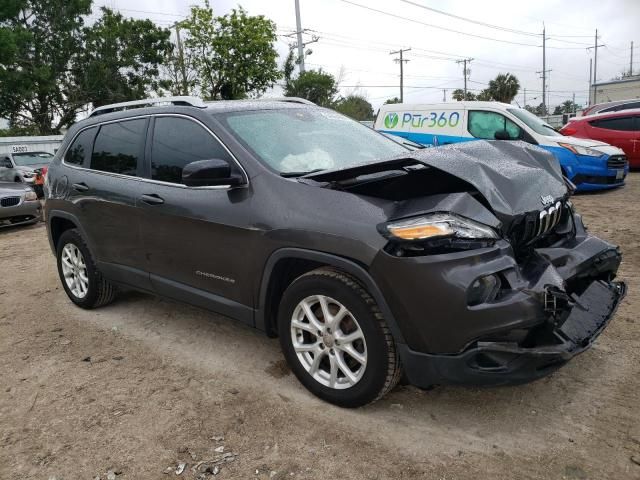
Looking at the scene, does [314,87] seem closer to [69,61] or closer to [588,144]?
[69,61]

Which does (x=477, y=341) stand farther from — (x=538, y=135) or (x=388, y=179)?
(x=538, y=135)

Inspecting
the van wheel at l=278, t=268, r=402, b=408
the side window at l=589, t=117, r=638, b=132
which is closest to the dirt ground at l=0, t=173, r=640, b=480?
the van wheel at l=278, t=268, r=402, b=408

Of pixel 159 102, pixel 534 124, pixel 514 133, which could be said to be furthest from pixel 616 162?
pixel 159 102

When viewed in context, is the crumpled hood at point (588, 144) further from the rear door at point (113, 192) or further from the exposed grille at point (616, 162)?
the rear door at point (113, 192)

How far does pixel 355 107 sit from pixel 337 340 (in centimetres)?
4498

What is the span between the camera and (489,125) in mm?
10359

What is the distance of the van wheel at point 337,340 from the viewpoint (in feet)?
8.26

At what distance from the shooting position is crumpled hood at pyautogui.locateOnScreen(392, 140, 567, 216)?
8.30 feet

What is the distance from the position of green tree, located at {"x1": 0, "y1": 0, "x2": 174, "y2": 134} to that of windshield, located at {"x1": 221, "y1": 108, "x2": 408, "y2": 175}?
31.2 m

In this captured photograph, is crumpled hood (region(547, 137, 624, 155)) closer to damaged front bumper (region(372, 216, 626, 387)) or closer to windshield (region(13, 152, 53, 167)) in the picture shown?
damaged front bumper (region(372, 216, 626, 387))

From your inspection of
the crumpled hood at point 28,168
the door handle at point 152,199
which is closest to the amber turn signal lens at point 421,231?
the door handle at point 152,199

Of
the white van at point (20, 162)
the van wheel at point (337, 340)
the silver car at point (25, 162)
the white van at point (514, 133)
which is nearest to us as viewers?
the van wheel at point (337, 340)

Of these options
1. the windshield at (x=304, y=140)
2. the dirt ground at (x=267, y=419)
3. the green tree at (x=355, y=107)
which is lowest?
the dirt ground at (x=267, y=419)

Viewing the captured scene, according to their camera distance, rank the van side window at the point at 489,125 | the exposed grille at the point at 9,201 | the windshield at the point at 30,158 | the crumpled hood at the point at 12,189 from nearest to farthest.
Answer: the exposed grille at the point at 9,201 < the crumpled hood at the point at 12,189 < the van side window at the point at 489,125 < the windshield at the point at 30,158
